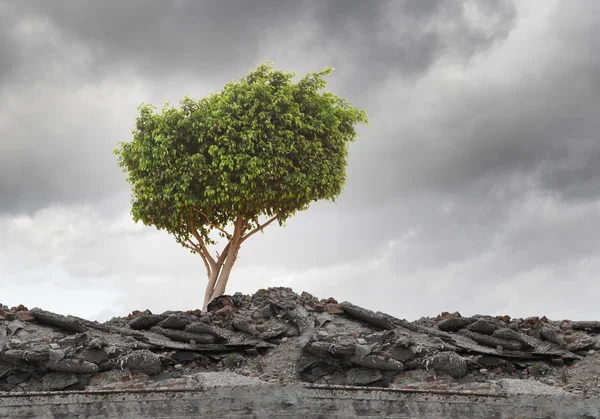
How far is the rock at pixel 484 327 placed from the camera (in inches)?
416

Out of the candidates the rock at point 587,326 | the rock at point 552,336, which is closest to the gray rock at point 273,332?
the rock at point 552,336

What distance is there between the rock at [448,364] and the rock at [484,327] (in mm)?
1741

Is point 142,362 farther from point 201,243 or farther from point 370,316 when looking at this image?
point 201,243

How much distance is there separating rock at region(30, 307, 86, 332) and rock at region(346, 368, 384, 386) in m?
4.89

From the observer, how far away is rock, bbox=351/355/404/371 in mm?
8367

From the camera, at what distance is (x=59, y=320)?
1015 cm

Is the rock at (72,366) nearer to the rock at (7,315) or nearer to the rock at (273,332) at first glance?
the rock at (7,315)

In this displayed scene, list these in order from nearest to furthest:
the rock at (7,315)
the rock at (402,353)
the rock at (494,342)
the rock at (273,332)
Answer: the rock at (402,353), the rock at (273,332), the rock at (494,342), the rock at (7,315)

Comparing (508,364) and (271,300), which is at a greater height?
(271,300)

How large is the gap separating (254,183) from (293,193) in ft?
5.06

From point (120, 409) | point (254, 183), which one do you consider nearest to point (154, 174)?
point (254, 183)

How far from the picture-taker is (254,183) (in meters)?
18.5

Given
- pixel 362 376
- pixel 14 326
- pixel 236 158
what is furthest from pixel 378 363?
pixel 236 158

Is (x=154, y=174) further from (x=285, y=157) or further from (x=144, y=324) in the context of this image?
(x=144, y=324)
